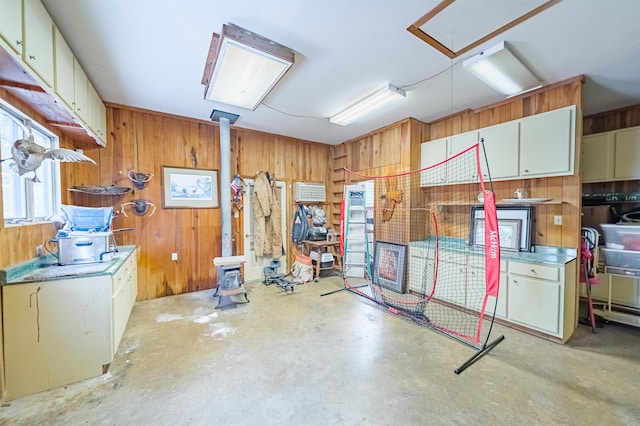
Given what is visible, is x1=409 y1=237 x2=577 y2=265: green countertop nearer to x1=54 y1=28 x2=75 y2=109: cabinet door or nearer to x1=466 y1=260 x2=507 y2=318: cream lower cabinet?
x1=466 y1=260 x2=507 y2=318: cream lower cabinet

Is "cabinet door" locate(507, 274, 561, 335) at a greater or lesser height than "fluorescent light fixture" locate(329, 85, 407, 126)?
lesser

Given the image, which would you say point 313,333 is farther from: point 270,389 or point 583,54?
point 583,54

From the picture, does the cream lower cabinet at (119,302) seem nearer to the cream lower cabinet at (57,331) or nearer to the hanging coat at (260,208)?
the cream lower cabinet at (57,331)

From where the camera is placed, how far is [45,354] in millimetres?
1900

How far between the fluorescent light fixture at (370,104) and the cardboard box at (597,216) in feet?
9.79

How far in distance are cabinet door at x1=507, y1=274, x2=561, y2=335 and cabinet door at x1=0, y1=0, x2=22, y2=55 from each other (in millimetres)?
4393

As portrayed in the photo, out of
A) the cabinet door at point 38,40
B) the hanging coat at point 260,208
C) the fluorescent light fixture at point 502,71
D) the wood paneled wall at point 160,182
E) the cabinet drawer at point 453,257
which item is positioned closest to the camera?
the cabinet door at point 38,40

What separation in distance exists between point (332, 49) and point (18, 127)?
279 cm

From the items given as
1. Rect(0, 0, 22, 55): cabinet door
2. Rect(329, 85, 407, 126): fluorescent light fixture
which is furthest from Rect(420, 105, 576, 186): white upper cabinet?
Rect(0, 0, 22, 55): cabinet door

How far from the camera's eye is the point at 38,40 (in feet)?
5.49

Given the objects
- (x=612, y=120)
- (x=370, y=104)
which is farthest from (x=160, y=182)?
(x=612, y=120)

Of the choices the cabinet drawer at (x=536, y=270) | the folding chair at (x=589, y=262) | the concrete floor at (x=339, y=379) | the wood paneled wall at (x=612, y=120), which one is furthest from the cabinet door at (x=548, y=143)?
the concrete floor at (x=339, y=379)

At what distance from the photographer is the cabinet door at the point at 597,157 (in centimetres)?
312

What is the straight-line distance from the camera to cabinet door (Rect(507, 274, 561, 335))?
2531 mm
